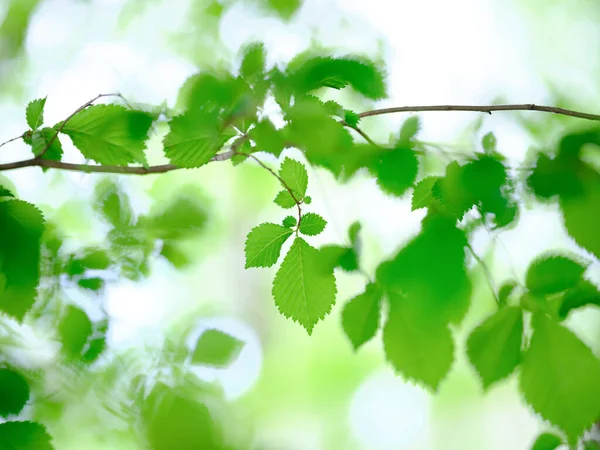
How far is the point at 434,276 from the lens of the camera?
0.19m

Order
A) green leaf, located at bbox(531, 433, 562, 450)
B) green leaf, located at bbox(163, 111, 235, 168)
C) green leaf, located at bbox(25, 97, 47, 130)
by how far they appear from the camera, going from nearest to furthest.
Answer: green leaf, located at bbox(163, 111, 235, 168) → green leaf, located at bbox(25, 97, 47, 130) → green leaf, located at bbox(531, 433, 562, 450)

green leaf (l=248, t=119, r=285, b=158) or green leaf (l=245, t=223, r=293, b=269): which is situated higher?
green leaf (l=248, t=119, r=285, b=158)

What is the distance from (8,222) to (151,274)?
0.27 meters

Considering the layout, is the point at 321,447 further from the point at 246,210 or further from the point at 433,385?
the point at 433,385

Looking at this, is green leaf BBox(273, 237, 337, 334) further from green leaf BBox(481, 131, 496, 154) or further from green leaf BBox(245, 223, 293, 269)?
green leaf BBox(481, 131, 496, 154)

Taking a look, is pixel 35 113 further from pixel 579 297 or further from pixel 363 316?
pixel 579 297

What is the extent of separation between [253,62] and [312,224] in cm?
13

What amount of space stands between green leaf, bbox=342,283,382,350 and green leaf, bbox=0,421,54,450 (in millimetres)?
237

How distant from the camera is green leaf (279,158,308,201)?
37 centimetres

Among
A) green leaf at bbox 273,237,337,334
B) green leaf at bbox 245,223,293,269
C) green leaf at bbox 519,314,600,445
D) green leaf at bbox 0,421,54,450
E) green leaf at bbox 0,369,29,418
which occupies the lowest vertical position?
green leaf at bbox 0,421,54,450

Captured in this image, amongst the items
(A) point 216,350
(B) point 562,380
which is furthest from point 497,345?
(A) point 216,350

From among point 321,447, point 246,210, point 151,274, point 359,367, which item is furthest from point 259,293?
point 151,274

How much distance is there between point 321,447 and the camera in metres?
4.88

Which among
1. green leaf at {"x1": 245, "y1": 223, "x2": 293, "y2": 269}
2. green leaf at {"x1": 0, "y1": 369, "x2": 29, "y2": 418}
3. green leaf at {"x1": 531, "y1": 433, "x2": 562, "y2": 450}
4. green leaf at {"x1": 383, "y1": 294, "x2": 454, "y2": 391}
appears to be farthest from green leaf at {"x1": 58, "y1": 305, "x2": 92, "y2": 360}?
green leaf at {"x1": 531, "y1": 433, "x2": 562, "y2": 450}
